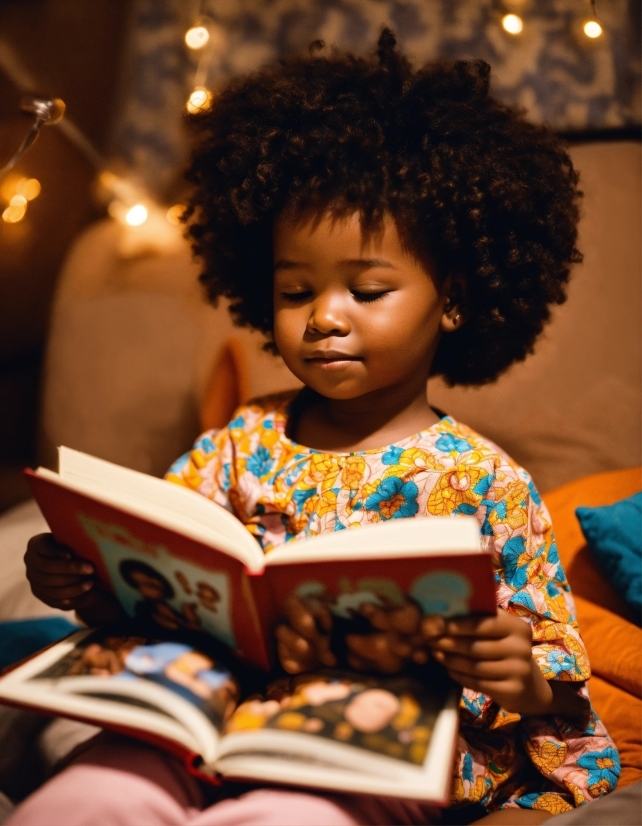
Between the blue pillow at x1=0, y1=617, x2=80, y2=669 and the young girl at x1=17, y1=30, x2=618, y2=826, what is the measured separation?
0.80ft

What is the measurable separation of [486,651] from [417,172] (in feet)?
1.58

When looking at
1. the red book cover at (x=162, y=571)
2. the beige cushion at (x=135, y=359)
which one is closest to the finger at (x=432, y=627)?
the red book cover at (x=162, y=571)

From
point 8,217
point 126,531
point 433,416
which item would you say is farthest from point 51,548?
point 8,217

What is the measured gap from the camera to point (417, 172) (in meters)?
0.73

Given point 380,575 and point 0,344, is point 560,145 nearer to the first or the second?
point 380,575

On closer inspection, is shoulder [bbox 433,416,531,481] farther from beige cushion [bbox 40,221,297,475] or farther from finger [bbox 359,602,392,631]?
beige cushion [bbox 40,221,297,475]

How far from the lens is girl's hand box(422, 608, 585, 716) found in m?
0.52

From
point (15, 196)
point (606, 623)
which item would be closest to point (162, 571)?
point (606, 623)

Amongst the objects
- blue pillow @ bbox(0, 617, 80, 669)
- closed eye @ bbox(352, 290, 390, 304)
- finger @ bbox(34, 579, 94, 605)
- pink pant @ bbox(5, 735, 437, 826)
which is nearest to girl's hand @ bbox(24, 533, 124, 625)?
finger @ bbox(34, 579, 94, 605)

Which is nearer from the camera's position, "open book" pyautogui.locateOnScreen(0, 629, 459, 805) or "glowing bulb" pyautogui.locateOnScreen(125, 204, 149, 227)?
"open book" pyautogui.locateOnScreen(0, 629, 459, 805)

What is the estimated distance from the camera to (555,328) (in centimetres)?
113

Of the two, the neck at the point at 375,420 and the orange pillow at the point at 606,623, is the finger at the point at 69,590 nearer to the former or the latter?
the neck at the point at 375,420

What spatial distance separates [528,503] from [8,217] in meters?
0.98

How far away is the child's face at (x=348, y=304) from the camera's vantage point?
705mm
